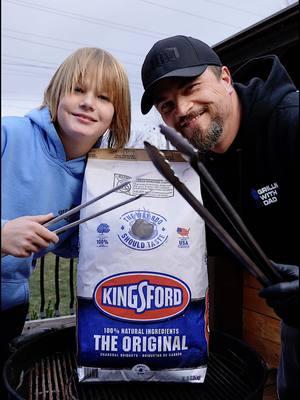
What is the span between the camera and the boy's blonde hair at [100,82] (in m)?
0.98

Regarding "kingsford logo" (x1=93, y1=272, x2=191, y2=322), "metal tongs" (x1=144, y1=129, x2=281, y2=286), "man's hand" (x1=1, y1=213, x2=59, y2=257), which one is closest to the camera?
"metal tongs" (x1=144, y1=129, x2=281, y2=286)

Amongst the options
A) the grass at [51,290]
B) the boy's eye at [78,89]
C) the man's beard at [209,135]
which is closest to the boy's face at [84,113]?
the boy's eye at [78,89]

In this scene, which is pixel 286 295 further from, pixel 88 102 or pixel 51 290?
pixel 51 290

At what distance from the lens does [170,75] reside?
0.95 meters

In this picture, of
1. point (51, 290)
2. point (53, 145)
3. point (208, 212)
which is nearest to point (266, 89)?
point (53, 145)

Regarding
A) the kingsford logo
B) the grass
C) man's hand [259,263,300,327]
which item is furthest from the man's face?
the grass

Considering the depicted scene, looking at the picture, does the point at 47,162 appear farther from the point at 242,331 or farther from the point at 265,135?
the point at 242,331

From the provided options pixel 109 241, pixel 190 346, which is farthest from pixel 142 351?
pixel 109 241

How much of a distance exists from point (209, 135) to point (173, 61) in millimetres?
210

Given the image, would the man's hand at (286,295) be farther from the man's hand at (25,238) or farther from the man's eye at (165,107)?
the man's eye at (165,107)

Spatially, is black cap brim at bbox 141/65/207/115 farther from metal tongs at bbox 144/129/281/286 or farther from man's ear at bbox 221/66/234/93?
metal tongs at bbox 144/129/281/286

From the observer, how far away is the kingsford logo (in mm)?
832

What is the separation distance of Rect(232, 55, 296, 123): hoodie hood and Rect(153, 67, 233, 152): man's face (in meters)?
0.06

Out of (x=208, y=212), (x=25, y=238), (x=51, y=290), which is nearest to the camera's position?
(x=208, y=212)
